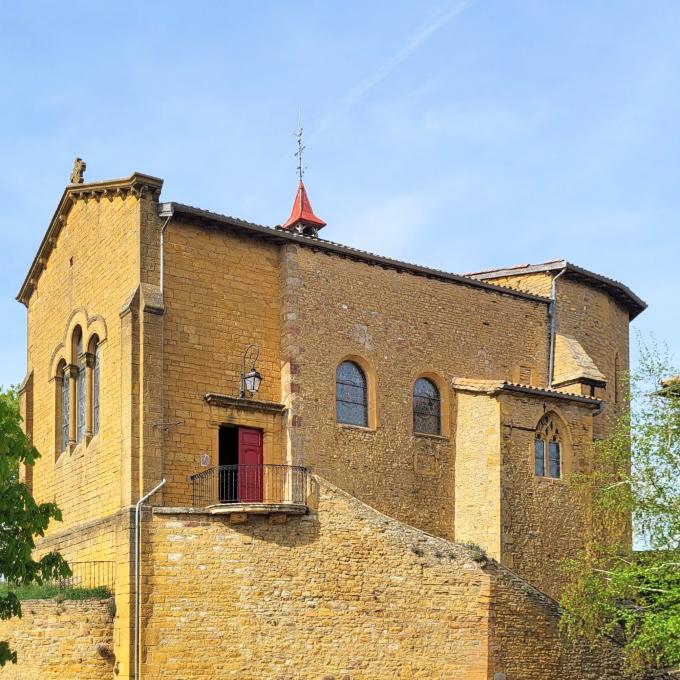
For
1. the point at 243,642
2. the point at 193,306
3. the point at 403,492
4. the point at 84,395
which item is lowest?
the point at 243,642

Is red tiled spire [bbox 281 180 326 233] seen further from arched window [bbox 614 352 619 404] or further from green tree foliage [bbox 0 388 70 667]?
green tree foliage [bbox 0 388 70 667]

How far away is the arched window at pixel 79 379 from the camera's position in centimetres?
2834

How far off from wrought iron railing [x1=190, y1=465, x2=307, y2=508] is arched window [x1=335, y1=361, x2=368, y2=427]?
2268mm

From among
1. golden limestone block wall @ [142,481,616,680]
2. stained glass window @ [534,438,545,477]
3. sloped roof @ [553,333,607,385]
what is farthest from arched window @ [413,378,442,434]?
golden limestone block wall @ [142,481,616,680]

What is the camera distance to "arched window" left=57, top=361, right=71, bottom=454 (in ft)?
96.3

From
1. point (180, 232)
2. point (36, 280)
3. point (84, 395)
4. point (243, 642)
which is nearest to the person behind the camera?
point (243, 642)

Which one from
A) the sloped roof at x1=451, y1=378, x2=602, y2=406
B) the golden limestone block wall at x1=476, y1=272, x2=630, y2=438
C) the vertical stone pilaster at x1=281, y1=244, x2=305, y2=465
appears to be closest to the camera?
the vertical stone pilaster at x1=281, y1=244, x2=305, y2=465

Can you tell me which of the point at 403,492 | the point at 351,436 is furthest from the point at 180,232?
the point at 403,492

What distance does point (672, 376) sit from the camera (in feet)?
80.8

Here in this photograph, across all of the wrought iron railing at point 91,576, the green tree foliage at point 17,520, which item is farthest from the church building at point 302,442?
the green tree foliage at point 17,520

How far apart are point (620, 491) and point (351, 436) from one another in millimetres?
6365

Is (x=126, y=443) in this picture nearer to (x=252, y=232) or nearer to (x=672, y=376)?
(x=252, y=232)

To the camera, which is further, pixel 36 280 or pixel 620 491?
pixel 36 280

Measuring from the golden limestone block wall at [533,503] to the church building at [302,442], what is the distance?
0.17 feet
